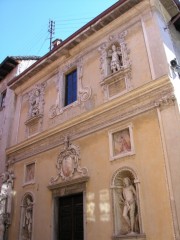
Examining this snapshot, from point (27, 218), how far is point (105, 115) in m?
4.56

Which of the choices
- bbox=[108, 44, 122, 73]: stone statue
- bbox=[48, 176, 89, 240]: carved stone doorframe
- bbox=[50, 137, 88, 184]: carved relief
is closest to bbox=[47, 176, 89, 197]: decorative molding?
bbox=[48, 176, 89, 240]: carved stone doorframe

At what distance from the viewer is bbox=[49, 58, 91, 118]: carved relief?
30.3 feet

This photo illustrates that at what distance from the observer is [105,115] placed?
8.06 metres

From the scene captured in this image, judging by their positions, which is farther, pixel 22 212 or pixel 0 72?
pixel 0 72

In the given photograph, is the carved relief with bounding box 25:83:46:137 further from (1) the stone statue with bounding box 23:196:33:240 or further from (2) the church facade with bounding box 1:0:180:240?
(1) the stone statue with bounding box 23:196:33:240

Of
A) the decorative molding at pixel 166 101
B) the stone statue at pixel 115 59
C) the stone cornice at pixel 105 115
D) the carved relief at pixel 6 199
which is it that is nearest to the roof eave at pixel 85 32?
the stone statue at pixel 115 59

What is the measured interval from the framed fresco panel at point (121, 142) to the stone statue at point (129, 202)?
72 cm

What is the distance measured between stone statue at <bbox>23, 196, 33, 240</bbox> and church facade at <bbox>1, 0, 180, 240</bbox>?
0.12 ft

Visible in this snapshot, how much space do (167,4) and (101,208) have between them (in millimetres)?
7059

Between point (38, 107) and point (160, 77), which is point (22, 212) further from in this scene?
point (160, 77)

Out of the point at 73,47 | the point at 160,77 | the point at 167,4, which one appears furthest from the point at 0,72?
the point at 160,77

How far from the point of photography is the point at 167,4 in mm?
9141

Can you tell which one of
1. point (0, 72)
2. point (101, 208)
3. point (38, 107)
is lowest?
point (101, 208)

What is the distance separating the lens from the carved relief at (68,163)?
324 inches
